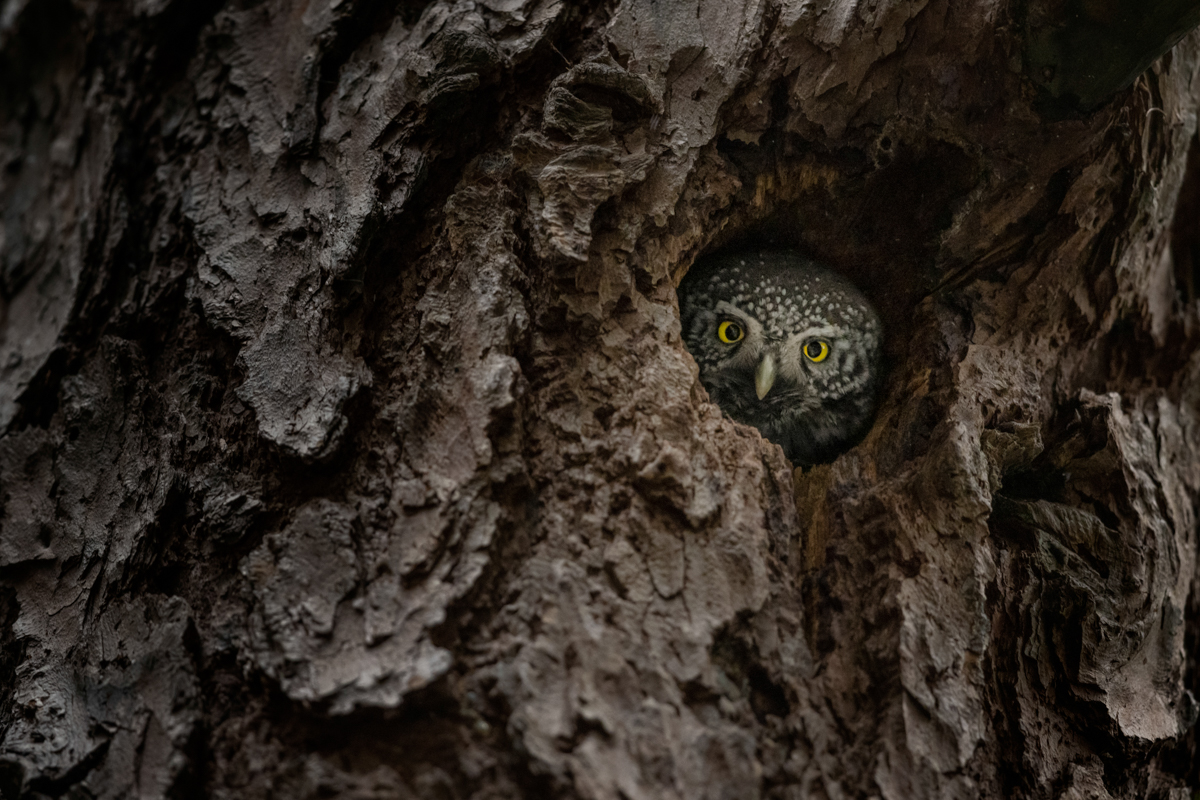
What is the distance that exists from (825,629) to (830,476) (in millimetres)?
502

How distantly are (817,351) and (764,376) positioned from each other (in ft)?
0.83

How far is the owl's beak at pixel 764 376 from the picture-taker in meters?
2.92

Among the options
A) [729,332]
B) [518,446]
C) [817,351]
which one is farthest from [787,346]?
[518,446]

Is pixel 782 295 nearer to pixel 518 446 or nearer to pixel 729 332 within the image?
pixel 729 332

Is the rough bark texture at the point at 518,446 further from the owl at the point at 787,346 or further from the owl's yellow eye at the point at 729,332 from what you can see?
the owl's yellow eye at the point at 729,332

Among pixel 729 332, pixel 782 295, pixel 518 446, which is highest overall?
pixel 782 295

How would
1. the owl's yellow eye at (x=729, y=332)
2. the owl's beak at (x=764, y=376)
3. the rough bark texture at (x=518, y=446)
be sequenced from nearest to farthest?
the rough bark texture at (x=518, y=446), the owl's beak at (x=764, y=376), the owl's yellow eye at (x=729, y=332)

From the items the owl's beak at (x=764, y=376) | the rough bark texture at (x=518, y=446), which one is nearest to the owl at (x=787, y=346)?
the owl's beak at (x=764, y=376)

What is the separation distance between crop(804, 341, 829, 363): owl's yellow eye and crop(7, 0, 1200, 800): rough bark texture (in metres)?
0.57

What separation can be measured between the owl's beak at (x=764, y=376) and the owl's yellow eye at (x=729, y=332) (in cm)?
13

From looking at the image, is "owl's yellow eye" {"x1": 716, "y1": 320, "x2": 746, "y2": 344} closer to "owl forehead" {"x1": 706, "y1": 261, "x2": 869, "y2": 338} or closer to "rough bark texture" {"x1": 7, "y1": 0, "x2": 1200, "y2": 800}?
"owl forehead" {"x1": 706, "y1": 261, "x2": 869, "y2": 338}

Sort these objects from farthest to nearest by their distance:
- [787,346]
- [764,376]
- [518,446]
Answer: [787,346], [764,376], [518,446]

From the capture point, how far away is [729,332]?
3076 mm

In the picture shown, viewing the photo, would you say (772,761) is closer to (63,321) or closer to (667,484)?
(667,484)
